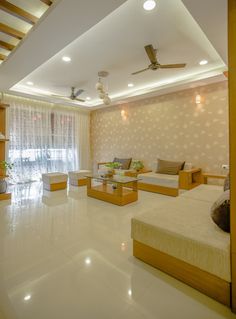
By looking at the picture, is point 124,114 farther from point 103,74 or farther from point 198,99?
point 198,99

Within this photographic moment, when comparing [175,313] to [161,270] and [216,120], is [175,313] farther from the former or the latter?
[216,120]

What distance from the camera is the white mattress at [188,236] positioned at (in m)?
1.27

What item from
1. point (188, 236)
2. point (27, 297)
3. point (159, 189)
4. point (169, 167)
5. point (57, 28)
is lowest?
point (27, 297)

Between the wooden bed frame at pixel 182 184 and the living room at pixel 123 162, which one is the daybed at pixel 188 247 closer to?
the living room at pixel 123 162

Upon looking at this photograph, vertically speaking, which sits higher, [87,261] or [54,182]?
[54,182]

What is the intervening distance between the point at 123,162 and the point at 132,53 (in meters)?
3.39

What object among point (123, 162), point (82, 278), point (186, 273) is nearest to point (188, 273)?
point (186, 273)

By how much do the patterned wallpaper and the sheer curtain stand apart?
1231 mm

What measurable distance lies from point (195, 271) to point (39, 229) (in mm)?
2026

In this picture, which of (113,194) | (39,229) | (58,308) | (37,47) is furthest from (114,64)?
(58,308)

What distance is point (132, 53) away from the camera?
10.2ft

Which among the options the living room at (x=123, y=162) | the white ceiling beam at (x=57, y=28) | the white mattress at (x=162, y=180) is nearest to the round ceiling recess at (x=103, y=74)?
the living room at (x=123, y=162)

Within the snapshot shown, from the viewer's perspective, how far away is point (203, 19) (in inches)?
81.1

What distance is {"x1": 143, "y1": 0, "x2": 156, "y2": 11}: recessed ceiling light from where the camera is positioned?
79.8 inches
